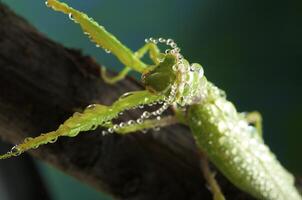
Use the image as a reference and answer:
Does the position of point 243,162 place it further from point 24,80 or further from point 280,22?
point 280,22

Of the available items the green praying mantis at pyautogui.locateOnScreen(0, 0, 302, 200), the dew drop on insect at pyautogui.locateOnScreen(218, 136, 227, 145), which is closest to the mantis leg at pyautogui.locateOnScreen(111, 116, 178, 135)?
the green praying mantis at pyautogui.locateOnScreen(0, 0, 302, 200)

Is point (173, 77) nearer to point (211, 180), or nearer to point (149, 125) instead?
point (149, 125)

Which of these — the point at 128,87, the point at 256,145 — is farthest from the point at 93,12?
the point at 256,145

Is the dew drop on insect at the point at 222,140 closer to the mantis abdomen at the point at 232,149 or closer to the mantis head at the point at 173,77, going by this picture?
the mantis abdomen at the point at 232,149

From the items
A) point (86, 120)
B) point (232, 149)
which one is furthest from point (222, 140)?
point (86, 120)

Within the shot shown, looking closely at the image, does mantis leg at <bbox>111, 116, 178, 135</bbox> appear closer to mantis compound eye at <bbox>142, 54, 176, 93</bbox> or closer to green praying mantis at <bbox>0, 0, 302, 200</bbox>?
green praying mantis at <bbox>0, 0, 302, 200</bbox>

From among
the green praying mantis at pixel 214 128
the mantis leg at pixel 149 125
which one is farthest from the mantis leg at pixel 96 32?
Result: the mantis leg at pixel 149 125
